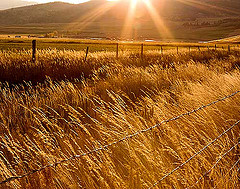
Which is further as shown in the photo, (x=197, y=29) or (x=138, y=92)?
(x=197, y=29)

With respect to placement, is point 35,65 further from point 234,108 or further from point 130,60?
point 234,108

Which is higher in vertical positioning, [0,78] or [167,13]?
[167,13]

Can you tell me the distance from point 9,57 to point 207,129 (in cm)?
976

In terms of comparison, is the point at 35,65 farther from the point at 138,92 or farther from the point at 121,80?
the point at 138,92

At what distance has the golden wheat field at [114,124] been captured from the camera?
2656 mm

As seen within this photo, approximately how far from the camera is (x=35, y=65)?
1119 cm

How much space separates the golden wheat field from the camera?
2.66 m

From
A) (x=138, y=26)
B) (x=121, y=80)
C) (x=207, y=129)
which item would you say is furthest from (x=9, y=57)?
(x=138, y=26)

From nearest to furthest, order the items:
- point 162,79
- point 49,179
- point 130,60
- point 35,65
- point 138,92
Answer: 1. point 49,179
2. point 138,92
3. point 162,79
4. point 35,65
5. point 130,60

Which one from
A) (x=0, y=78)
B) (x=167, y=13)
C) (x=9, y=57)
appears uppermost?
(x=167, y=13)

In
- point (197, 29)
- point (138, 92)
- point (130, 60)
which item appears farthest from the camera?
point (197, 29)

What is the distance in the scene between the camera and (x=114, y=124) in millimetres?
→ 4211

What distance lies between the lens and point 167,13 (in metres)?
199

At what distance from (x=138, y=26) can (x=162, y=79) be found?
14371 cm
